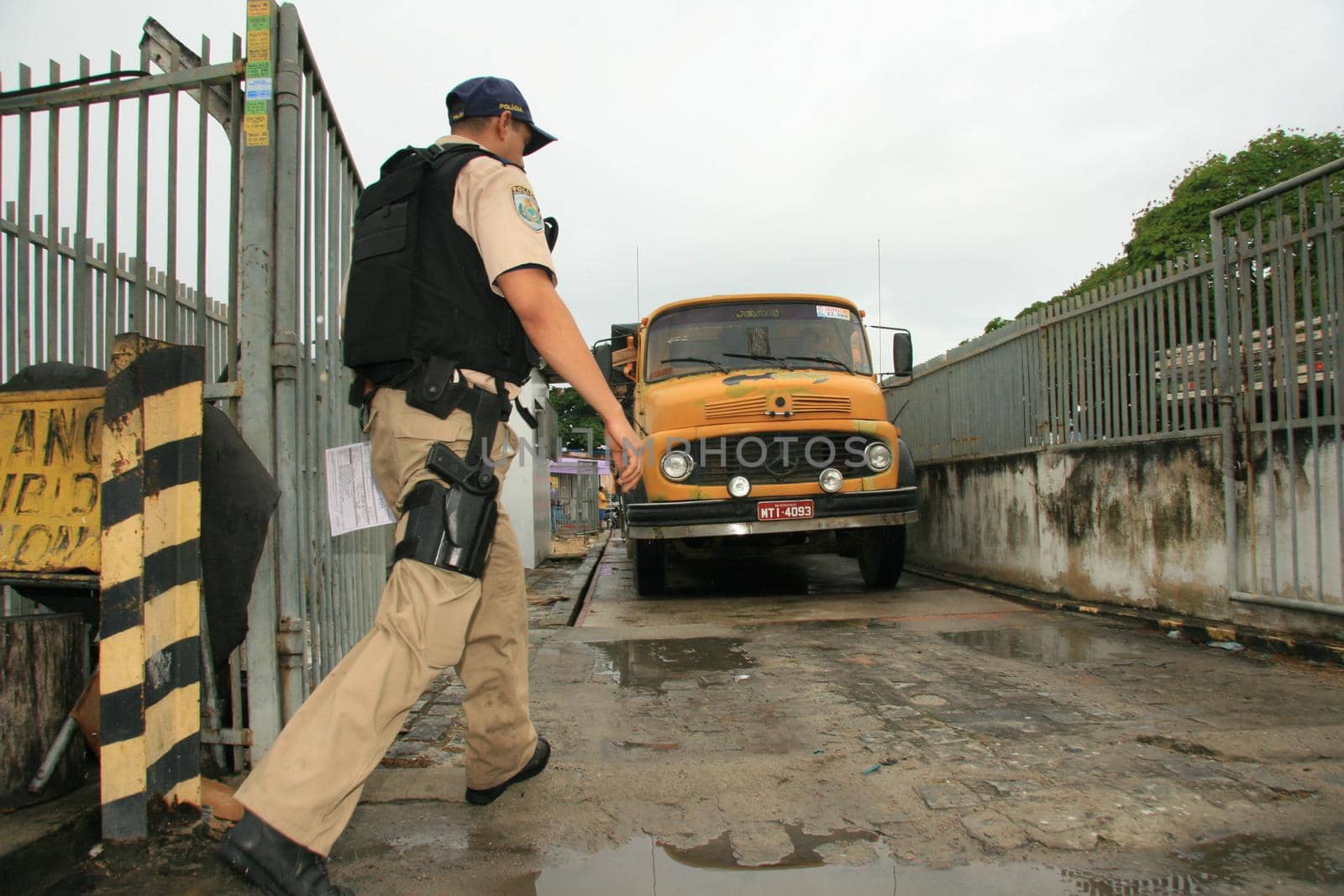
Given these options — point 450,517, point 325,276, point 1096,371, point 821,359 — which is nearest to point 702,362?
point 821,359

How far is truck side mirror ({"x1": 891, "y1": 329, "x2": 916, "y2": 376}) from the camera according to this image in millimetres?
7664

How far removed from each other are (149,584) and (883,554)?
5754 mm

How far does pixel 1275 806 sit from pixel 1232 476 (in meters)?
2.95

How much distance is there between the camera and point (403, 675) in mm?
2033

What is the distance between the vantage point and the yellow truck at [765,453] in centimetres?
639

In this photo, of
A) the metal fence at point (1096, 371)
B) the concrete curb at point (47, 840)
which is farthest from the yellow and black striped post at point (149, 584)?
the metal fence at point (1096, 371)

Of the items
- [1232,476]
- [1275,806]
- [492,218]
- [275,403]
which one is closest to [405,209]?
[492,218]

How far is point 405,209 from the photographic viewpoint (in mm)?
2342

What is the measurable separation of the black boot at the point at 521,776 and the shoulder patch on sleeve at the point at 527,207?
4.92ft

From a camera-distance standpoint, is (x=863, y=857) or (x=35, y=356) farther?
(x=35, y=356)

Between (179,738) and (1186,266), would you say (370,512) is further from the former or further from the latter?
(1186,266)

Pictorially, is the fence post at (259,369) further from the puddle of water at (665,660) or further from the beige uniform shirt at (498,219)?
the puddle of water at (665,660)

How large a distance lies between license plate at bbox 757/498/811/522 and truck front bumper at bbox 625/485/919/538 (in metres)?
0.03

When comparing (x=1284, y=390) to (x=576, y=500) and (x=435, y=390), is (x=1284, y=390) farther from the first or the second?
(x=576, y=500)
